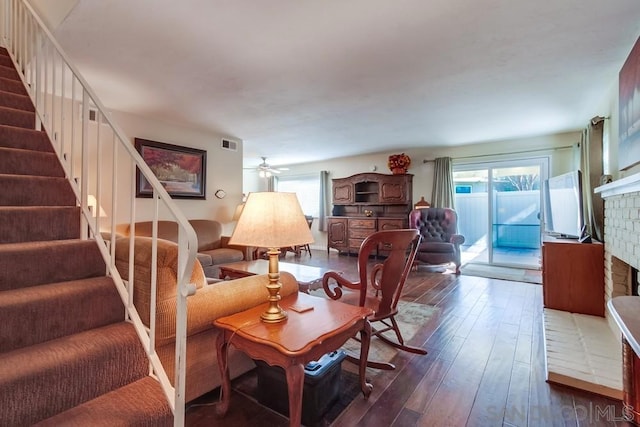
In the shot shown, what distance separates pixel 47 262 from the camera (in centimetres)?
149

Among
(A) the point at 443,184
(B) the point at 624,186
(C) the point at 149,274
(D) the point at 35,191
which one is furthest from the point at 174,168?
(B) the point at 624,186

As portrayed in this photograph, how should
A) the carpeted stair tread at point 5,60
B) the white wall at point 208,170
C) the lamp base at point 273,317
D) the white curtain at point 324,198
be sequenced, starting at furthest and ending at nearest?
the white curtain at point 324,198
the white wall at point 208,170
the carpeted stair tread at point 5,60
the lamp base at point 273,317

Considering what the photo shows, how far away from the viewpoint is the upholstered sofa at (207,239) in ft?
13.1

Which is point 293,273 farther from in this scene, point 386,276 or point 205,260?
point 386,276

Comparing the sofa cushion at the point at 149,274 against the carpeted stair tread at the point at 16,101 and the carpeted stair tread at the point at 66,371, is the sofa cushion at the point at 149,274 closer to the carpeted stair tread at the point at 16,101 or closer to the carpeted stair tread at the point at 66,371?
the carpeted stair tread at the point at 66,371

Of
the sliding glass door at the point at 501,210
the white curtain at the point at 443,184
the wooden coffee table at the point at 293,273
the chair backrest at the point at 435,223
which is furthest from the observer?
the white curtain at the point at 443,184

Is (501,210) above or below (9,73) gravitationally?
below

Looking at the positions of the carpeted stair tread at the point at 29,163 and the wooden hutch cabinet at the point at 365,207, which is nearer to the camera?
the carpeted stair tread at the point at 29,163

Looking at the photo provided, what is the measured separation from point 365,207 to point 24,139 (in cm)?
591

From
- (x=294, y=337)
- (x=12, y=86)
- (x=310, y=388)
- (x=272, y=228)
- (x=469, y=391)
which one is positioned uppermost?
(x=12, y=86)

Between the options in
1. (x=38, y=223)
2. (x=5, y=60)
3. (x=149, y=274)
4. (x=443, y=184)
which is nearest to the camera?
(x=149, y=274)

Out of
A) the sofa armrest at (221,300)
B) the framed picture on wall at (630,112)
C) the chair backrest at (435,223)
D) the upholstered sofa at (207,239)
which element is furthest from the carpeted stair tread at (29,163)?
the chair backrest at (435,223)

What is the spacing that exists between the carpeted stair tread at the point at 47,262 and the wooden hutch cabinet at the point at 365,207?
207 inches

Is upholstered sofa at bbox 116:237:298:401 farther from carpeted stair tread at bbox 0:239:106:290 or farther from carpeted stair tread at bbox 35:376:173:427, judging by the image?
carpeted stair tread at bbox 35:376:173:427
